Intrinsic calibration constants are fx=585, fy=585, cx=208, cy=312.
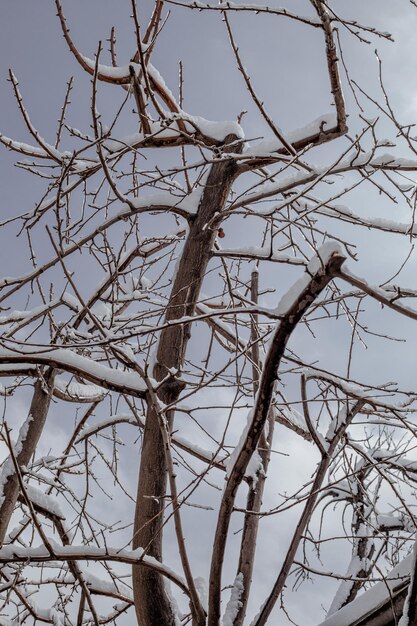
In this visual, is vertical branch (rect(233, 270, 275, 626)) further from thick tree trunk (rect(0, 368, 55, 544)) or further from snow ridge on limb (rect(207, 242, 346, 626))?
thick tree trunk (rect(0, 368, 55, 544))

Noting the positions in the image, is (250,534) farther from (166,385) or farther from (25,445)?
(25,445)

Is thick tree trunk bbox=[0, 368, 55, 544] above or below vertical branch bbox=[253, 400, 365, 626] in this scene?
above

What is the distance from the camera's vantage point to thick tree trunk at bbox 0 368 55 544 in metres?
3.78

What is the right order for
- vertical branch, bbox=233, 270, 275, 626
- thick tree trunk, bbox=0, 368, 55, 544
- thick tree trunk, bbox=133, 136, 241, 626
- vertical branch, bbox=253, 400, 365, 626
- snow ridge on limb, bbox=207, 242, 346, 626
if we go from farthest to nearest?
thick tree trunk, bbox=0, 368, 55, 544 → vertical branch, bbox=233, 270, 275, 626 → thick tree trunk, bbox=133, 136, 241, 626 → vertical branch, bbox=253, 400, 365, 626 → snow ridge on limb, bbox=207, 242, 346, 626

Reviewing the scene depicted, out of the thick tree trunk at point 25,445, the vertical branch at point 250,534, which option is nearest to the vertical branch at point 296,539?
the vertical branch at point 250,534

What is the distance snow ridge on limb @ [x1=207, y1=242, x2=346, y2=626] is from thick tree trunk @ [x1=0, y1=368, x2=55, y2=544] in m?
2.21

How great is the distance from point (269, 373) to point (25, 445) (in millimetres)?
2980

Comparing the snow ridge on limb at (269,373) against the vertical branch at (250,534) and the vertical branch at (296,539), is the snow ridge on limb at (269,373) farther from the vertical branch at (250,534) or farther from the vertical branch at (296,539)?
the vertical branch at (250,534)

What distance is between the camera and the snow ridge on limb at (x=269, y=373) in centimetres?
142

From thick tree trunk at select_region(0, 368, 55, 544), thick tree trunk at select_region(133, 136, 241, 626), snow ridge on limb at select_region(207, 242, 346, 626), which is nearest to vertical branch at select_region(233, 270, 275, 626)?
thick tree trunk at select_region(133, 136, 241, 626)

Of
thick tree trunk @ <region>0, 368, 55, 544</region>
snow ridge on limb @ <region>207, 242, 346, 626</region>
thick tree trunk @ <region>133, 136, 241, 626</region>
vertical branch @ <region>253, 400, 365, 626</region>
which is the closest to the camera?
snow ridge on limb @ <region>207, 242, 346, 626</region>

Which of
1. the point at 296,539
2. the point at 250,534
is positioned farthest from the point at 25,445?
the point at 296,539

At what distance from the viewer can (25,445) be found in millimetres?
4059

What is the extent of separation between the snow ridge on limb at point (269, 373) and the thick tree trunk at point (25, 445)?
7.26 ft
